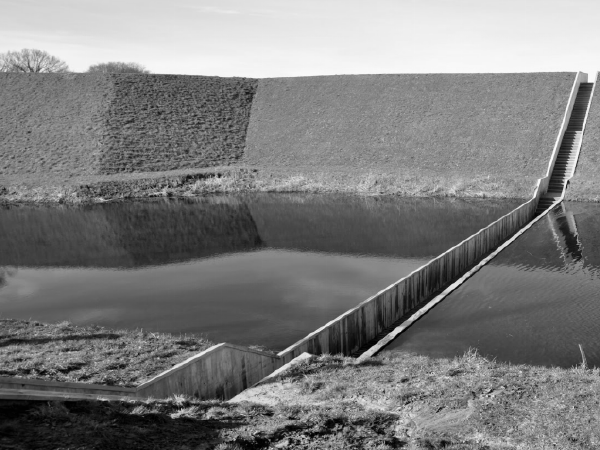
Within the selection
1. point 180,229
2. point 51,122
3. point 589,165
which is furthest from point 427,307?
point 51,122

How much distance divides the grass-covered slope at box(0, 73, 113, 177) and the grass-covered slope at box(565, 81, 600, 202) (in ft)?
119

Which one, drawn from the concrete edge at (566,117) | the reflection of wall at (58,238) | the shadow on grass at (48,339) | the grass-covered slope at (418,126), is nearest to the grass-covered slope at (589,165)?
the concrete edge at (566,117)

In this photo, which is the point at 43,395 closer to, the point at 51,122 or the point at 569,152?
the point at 569,152

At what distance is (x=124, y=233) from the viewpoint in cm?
3128

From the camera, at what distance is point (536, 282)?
1973 cm

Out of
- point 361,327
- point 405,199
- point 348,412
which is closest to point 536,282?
point 361,327

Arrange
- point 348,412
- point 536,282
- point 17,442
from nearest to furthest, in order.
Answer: point 17,442 → point 348,412 → point 536,282

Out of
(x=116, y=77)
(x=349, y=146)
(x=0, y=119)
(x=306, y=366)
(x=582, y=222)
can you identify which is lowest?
Answer: (x=306, y=366)

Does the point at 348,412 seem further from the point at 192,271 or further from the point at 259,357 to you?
the point at 192,271

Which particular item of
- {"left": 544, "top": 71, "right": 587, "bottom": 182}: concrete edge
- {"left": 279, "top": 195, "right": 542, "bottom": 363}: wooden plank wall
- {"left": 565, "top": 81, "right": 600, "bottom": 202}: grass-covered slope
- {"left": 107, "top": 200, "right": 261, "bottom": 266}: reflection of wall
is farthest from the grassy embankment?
{"left": 279, "top": 195, "right": 542, "bottom": 363}: wooden plank wall

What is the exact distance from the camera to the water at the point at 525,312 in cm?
1420

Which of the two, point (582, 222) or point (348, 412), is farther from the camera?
point (582, 222)

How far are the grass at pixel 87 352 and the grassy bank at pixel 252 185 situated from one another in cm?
2793

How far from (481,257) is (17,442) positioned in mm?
20057
